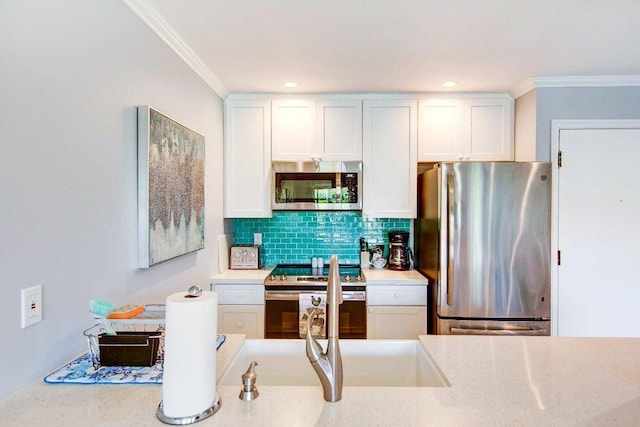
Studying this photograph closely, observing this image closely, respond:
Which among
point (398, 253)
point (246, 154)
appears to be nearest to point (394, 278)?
point (398, 253)

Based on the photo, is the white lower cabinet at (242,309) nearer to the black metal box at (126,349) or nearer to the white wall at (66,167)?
the white wall at (66,167)

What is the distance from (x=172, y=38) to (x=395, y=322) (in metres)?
2.43

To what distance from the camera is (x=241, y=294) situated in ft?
9.53

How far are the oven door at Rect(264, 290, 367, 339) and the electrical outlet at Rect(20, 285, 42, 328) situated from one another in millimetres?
1830

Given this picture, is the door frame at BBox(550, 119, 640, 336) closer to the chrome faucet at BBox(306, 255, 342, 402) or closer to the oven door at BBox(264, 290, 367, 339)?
the oven door at BBox(264, 290, 367, 339)

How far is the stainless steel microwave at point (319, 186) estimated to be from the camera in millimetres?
3145

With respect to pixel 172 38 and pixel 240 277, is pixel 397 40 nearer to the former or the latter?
pixel 172 38

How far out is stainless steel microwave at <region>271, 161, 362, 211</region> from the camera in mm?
3145

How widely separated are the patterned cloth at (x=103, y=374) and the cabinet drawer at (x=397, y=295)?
1.88 metres

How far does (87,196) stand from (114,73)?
0.54m

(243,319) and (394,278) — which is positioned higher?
(394,278)

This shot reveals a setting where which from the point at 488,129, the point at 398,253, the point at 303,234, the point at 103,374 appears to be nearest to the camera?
the point at 103,374

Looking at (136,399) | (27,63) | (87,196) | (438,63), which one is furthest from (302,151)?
(136,399)

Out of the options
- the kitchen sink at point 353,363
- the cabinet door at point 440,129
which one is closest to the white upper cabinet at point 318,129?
the cabinet door at point 440,129
